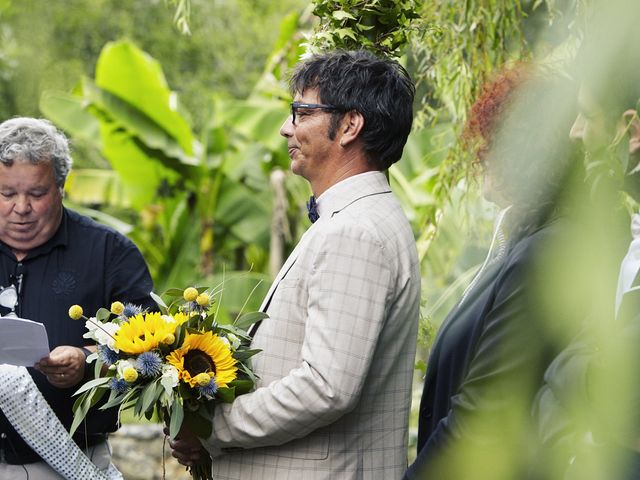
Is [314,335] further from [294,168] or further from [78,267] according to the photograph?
[78,267]

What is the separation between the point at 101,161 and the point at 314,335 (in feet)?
44.1

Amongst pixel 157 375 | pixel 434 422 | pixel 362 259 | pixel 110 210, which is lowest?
pixel 110 210

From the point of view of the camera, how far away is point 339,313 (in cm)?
196

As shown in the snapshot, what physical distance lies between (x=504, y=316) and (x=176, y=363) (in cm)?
74

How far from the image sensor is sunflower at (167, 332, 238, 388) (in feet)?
6.61

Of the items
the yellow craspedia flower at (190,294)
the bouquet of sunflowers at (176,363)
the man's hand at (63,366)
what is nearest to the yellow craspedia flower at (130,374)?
the bouquet of sunflowers at (176,363)

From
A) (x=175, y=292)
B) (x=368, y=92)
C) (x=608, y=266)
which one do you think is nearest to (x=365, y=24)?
(x=368, y=92)

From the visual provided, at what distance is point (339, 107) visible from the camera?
2152 mm

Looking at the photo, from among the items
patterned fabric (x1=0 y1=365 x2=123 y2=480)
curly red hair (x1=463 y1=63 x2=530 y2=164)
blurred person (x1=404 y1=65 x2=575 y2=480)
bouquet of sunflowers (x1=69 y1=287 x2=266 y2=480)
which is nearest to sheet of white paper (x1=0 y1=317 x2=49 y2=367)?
patterned fabric (x1=0 y1=365 x2=123 y2=480)

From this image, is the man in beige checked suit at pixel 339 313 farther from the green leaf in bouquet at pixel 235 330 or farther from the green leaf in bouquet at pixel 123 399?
the green leaf in bouquet at pixel 123 399

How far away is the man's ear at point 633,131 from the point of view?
0.72 meters

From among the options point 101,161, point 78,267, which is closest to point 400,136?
point 78,267

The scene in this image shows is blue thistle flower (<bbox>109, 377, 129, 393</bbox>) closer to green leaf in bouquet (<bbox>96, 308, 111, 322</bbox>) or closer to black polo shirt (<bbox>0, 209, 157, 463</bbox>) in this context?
green leaf in bouquet (<bbox>96, 308, 111, 322</bbox>)

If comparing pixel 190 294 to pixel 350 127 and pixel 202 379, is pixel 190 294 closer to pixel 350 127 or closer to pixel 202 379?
pixel 202 379
